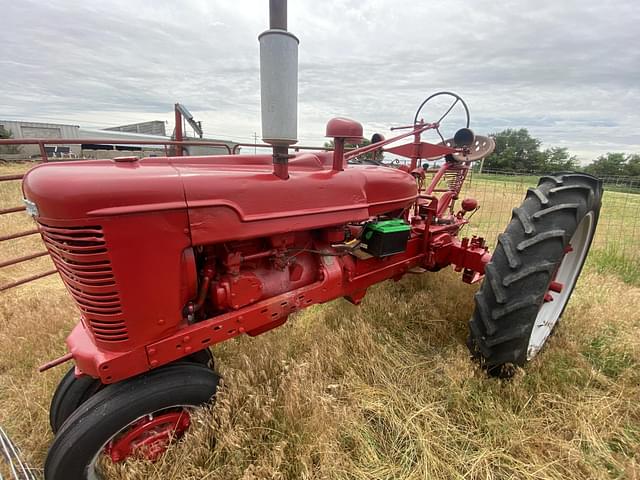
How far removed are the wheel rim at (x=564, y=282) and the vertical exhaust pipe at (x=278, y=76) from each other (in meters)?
2.18

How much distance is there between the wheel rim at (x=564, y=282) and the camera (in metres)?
2.39

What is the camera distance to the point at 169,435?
1.55m

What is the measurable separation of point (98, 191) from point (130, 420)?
0.95m

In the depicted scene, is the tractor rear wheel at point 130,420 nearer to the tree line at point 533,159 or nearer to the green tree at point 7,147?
the green tree at point 7,147

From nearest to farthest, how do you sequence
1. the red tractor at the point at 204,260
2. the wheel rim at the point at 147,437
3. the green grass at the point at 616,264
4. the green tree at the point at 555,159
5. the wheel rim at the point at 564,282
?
1. the red tractor at the point at 204,260
2. the wheel rim at the point at 147,437
3. the wheel rim at the point at 564,282
4. the green grass at the point at 616,264
5. the green tree at the point at 555,159

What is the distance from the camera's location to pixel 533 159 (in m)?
51.2

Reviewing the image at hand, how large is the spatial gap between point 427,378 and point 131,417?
1631 mm

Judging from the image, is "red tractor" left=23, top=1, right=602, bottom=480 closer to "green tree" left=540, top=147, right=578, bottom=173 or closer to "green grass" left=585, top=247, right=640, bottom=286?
"green grass" left=585, top=247, right=640, bottom=286

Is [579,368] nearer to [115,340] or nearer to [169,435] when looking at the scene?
[169,435]

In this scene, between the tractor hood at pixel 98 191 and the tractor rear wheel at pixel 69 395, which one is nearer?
the tractor hood at pixel 98 191

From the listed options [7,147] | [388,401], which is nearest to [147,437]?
[388,401]

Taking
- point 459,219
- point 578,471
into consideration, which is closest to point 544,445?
point 578,471

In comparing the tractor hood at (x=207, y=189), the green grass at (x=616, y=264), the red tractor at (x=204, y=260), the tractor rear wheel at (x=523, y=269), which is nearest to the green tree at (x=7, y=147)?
the tractor hood at (x=207, y=189)

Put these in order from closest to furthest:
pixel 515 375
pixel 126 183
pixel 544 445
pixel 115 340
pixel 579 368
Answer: pixel 126 183 < pixel 115 340 < pixel 544 445 < pixel 515 375 < pixel 579 368
